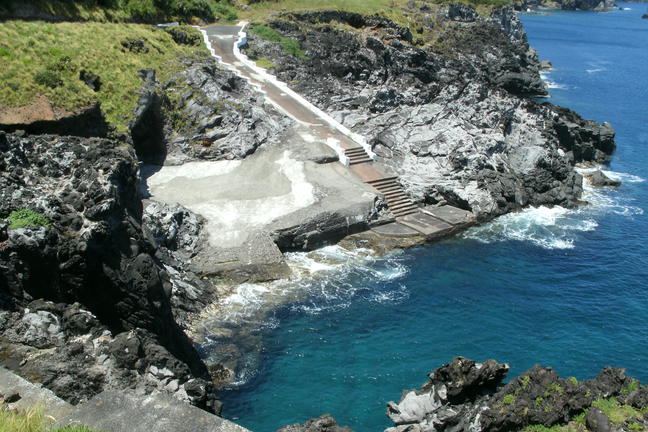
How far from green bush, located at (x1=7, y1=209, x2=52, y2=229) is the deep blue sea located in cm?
903

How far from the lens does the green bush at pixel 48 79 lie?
97.0 ft

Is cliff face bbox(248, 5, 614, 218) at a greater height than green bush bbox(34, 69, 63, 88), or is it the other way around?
green bush bbox(34, 69, 63, 88)

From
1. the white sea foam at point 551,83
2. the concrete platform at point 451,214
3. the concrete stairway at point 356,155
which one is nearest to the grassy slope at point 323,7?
the white sea foam at point 551,83

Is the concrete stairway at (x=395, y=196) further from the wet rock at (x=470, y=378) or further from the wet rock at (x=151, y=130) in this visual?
the wet rock at (x=470, y=378)

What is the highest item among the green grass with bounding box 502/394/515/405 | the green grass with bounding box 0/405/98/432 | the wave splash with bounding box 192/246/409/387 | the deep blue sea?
the green grass with bounding box 0/405/98/432

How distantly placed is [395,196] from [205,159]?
12.7 meters

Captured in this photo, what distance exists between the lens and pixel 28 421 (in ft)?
36.7

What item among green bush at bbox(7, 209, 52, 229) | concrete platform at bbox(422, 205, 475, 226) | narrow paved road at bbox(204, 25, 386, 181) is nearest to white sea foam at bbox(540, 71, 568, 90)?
narrow paved road at bbox(204, 25, 386, 181)

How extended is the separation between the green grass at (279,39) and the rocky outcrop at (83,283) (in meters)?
37.0

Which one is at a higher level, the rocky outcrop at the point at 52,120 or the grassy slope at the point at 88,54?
the grassy slope at the point at 88,54

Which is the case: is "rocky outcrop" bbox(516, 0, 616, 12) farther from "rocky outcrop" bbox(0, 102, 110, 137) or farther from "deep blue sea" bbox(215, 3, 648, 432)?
"rocky outcrop" bbox(0, 102, 110, 137)

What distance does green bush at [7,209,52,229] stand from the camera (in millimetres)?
19203

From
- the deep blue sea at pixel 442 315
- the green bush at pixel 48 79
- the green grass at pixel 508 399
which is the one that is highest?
the green bush at pixel 48 79

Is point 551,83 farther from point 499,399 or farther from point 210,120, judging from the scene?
point 499,399
